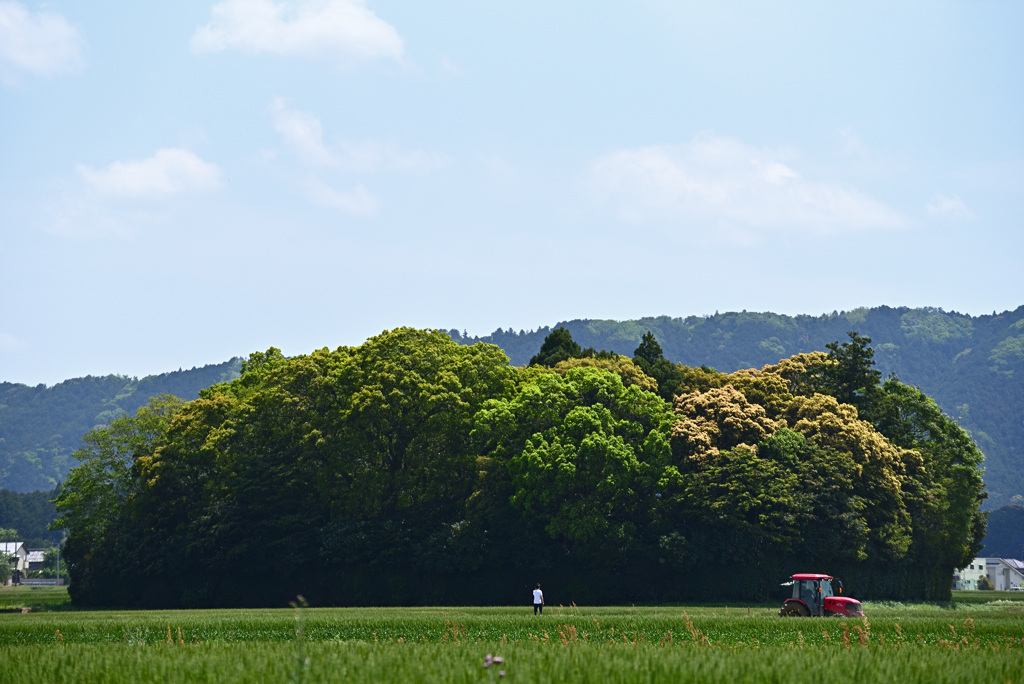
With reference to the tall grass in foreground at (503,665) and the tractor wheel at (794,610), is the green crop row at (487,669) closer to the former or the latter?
the tall grass in foreground at (503,665)

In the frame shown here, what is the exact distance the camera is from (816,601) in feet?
127

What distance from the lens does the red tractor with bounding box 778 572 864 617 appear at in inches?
1470

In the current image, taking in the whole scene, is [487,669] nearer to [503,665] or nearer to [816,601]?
[503,665]

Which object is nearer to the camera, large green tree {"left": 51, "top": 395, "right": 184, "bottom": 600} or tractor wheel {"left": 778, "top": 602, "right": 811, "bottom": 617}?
tractor wheel {"left": 778, "top": 602, "right": 811, "bottom": 617}

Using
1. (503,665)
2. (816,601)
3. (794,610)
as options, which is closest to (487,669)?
(503,665)

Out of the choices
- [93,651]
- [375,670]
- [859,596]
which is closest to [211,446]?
[859,596]

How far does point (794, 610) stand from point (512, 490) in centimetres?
2355

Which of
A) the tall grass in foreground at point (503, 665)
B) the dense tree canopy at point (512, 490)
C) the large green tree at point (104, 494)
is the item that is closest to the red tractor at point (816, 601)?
the dense tree canopy at point (512, 490)

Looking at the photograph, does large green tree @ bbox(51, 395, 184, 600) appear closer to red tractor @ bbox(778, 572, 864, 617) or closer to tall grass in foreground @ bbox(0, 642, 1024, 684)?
red tractor @ bbox(778, 572, 864, 617)

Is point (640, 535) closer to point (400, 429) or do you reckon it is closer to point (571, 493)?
point (571, 493)

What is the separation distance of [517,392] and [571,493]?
9.59 metres

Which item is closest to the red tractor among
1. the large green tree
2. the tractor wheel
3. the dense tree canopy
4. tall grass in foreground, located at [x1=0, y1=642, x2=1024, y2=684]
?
the tractor wheel

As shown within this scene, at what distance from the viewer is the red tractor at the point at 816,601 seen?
123 feet

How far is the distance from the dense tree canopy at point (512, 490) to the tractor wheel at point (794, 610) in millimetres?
16005
